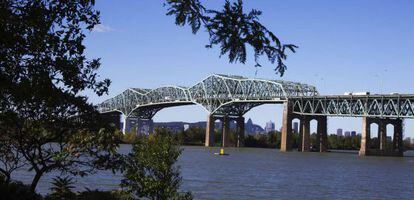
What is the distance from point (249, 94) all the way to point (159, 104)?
38.6 meters

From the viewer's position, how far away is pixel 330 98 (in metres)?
139

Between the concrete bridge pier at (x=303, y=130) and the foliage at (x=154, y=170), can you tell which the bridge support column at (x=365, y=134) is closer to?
the concrete bridge pier at (x=303, y=130)

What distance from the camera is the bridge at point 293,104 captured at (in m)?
129

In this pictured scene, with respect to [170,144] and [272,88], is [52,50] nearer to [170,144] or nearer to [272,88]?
[170,144]

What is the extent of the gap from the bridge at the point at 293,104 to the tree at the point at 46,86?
355ft

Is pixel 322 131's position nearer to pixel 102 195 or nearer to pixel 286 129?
pixel 286 129

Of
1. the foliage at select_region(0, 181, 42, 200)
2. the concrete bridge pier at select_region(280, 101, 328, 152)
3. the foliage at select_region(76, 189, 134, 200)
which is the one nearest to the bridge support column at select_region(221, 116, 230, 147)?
the concrete bridge pier at select_region(280, 101, 328, 152)

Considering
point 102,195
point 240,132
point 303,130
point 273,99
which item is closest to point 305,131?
point 303,130

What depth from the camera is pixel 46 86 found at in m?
10.1

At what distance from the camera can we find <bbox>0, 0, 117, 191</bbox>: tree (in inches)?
373

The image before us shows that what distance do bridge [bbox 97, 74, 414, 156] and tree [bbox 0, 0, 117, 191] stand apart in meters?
108

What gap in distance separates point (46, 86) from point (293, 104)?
139458mm

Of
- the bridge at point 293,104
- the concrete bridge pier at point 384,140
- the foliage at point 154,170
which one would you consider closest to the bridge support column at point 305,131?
the bridge at point 293,104

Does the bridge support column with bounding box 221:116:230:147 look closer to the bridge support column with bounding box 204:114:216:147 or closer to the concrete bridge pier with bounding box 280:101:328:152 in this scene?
the bridge support column with bounding box 204:114:216:147
